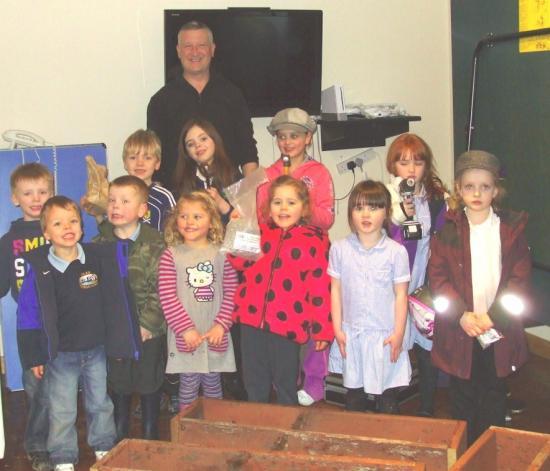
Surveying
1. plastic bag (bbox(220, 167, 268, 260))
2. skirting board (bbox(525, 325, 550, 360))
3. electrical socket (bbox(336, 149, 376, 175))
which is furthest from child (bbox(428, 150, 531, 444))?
electrical socket (bbox(336, 149, 376, 175))

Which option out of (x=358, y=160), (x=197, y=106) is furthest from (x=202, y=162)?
(x=358, y=160)

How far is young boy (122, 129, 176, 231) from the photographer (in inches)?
138

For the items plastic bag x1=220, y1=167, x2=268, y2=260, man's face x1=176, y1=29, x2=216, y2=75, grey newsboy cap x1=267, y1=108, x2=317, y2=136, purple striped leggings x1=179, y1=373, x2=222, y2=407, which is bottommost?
purple striped leggings x1=179, y1=373, x2=222, y2=407

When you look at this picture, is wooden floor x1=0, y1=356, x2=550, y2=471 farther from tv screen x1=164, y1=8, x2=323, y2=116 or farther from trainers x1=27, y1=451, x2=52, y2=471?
tv screen x1=164, y1=8, x2=323, y2=116

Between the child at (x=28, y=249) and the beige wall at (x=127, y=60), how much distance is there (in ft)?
3.93

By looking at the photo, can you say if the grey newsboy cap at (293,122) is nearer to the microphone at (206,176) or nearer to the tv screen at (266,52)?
the microphone at (206,176)

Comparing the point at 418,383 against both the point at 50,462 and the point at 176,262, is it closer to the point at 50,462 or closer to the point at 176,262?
the point at 176,262

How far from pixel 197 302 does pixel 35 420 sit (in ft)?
2.71

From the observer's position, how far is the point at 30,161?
157 inches

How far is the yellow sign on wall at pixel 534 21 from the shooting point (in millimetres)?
4098

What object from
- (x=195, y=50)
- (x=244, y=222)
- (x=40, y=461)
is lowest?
(x=40, y=461)

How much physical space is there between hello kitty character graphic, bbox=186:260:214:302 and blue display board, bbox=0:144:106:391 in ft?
3.82

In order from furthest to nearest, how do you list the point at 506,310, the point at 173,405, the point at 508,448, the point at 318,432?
the point at 173,405 < the point at 506,310 < the point at 318,432 < the point at 508,448

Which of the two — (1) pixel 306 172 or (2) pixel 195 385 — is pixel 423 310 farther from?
(2) pixel 195 385
